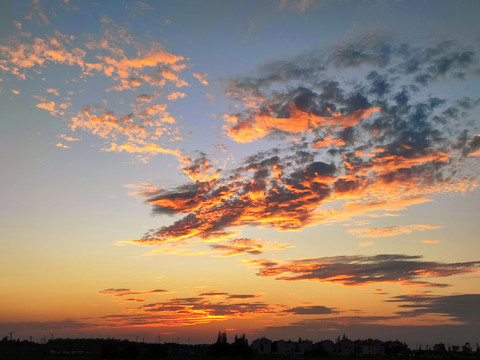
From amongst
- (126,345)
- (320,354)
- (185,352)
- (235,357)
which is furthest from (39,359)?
(320,354)

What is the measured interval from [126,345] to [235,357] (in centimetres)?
3123

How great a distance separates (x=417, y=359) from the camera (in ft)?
587

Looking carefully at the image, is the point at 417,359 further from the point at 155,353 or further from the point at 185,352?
the point at 155,353

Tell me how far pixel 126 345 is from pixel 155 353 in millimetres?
7587

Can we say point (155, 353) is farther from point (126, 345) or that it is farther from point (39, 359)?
point (39, 359)

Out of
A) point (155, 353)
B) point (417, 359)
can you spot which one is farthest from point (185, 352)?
point (417, 359)

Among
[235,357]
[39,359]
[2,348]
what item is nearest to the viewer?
[39,359]

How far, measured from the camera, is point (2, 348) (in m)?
176

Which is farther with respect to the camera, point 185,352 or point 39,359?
point 185,352

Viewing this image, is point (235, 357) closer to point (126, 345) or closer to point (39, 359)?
point (126, 345)

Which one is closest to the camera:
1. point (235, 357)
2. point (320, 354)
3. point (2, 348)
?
point (235, 357)

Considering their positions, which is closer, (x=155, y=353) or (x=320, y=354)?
(x=155, y=353)

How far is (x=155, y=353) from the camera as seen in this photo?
12062cm

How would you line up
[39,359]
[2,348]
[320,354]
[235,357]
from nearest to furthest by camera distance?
[39,359] < [235,357] < [2,348] < [320,354]
